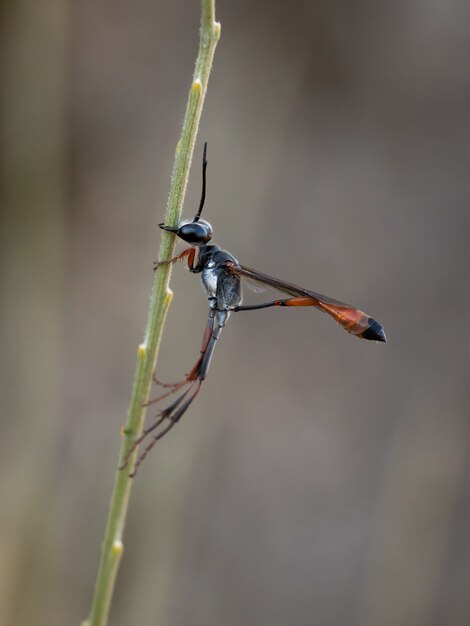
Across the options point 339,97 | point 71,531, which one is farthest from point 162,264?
point 339,97

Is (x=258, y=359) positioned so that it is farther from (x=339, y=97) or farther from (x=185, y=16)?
(x=185, y=16)

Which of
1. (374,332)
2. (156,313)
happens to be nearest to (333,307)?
(374,332)

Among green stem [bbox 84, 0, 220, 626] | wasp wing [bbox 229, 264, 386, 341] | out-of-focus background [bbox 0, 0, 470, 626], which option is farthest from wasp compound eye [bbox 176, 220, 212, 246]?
out-of-focus background [bbox 0, 0, 470, 626]

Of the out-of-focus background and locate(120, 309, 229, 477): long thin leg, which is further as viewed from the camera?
the out-of-focus background

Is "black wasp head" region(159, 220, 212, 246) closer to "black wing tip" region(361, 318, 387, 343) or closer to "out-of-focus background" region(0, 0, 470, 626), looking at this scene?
"black wing tip" region(361, 318, 387, 343)

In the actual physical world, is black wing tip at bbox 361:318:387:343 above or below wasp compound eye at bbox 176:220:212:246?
below

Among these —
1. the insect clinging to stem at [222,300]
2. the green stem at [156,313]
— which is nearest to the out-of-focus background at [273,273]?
the insect clinging to stem at [222,300]

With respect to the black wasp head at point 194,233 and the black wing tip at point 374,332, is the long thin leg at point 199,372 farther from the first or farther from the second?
the black wing tip at point 374,332

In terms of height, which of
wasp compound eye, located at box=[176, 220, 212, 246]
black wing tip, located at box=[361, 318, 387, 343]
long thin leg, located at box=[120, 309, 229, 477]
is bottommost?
long thin leg, located at box=[120, 309, 229, 477]
